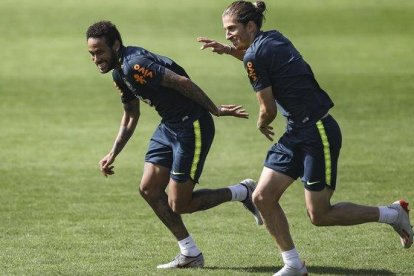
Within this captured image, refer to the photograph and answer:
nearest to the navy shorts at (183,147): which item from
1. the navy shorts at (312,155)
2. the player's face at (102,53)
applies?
the player's face at (102,53)

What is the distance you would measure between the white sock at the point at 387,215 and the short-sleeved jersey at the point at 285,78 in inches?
41.4

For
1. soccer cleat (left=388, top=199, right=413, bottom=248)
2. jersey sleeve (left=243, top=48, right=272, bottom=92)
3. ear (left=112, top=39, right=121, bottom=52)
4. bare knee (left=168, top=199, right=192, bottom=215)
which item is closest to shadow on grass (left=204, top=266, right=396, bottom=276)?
soccer cleat (left=388, top=199, right=413, bottom=248)

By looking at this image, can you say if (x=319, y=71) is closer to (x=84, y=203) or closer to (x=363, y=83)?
(x=363, y=83)

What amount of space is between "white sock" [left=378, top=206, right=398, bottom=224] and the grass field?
A: 0.48 m

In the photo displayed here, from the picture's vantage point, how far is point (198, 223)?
1334 centimetres

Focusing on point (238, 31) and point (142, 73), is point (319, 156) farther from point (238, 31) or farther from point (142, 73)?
point (142, 73)

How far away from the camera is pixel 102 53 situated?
10523mm

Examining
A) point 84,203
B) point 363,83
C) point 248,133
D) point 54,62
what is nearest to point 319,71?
point 363,83

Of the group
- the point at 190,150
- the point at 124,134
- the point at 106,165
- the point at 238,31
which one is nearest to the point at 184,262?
the point at 190,150

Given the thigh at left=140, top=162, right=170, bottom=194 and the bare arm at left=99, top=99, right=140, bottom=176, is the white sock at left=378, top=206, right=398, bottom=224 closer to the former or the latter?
the thigh at left=140, top=162, right=170, bottom=194

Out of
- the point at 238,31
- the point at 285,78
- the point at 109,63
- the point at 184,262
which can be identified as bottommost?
the point at 184,262

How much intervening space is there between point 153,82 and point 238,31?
94 cm

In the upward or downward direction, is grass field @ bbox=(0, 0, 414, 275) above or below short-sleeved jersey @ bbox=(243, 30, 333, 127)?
below

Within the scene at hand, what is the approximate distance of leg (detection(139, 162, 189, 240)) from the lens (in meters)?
10.8
